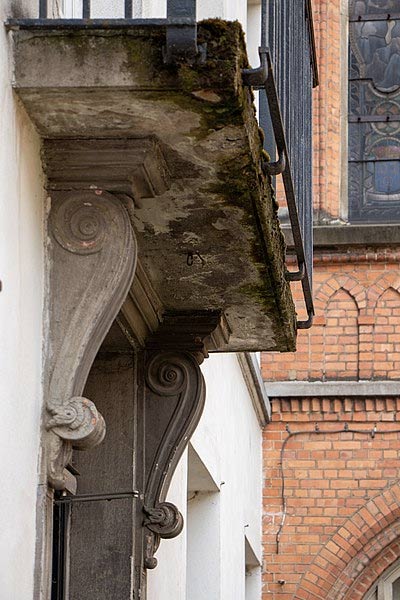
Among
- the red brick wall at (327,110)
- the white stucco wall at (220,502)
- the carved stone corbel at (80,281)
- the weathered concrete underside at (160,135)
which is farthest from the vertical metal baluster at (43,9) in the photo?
the red brick wall at (327,110)

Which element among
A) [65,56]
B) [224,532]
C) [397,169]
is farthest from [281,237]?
[397,169]

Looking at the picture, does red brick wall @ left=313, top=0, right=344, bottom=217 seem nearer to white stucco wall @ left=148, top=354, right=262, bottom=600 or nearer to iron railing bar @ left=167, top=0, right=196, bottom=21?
white stucco wall @ left=148, top=354, right=262, bottom=600

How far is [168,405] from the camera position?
16.7 ft

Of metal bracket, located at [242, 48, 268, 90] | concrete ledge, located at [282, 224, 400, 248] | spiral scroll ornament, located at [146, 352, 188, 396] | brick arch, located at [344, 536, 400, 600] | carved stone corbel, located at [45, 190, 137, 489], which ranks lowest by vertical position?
carved stone corbel, located at [45, 190, 137, 489]

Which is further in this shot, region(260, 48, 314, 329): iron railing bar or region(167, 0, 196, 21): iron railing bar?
region(260, 48, 314, 329): iron railing bar

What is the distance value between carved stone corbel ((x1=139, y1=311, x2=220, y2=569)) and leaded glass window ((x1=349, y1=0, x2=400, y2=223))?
839 centimetres

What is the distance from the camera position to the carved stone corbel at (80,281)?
11.7 ft

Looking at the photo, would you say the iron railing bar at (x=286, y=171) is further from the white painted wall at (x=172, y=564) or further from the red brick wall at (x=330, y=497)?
the red brick wall at (x=330, y=497)

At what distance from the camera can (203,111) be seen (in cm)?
338

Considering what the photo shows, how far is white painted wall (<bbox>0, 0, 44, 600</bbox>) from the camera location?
323 cm

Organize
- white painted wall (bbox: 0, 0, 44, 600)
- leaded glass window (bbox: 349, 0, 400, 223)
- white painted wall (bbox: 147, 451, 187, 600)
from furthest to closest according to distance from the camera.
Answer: leaded glass window (bbox: 349, 0, 400, 223)
white painted wall (bbox: 147, 451, 187, 600)
white painted wall (bbox: 0, 0, 44, 600)

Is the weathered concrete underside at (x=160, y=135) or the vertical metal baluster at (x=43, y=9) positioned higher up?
the vertical metal baluster at (x=43, y=9)

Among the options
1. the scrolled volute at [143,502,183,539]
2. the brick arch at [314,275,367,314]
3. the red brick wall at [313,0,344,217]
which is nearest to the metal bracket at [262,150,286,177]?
the scrolled volute at [143,502,183,539]

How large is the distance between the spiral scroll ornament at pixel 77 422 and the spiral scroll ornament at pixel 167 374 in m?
1.56
